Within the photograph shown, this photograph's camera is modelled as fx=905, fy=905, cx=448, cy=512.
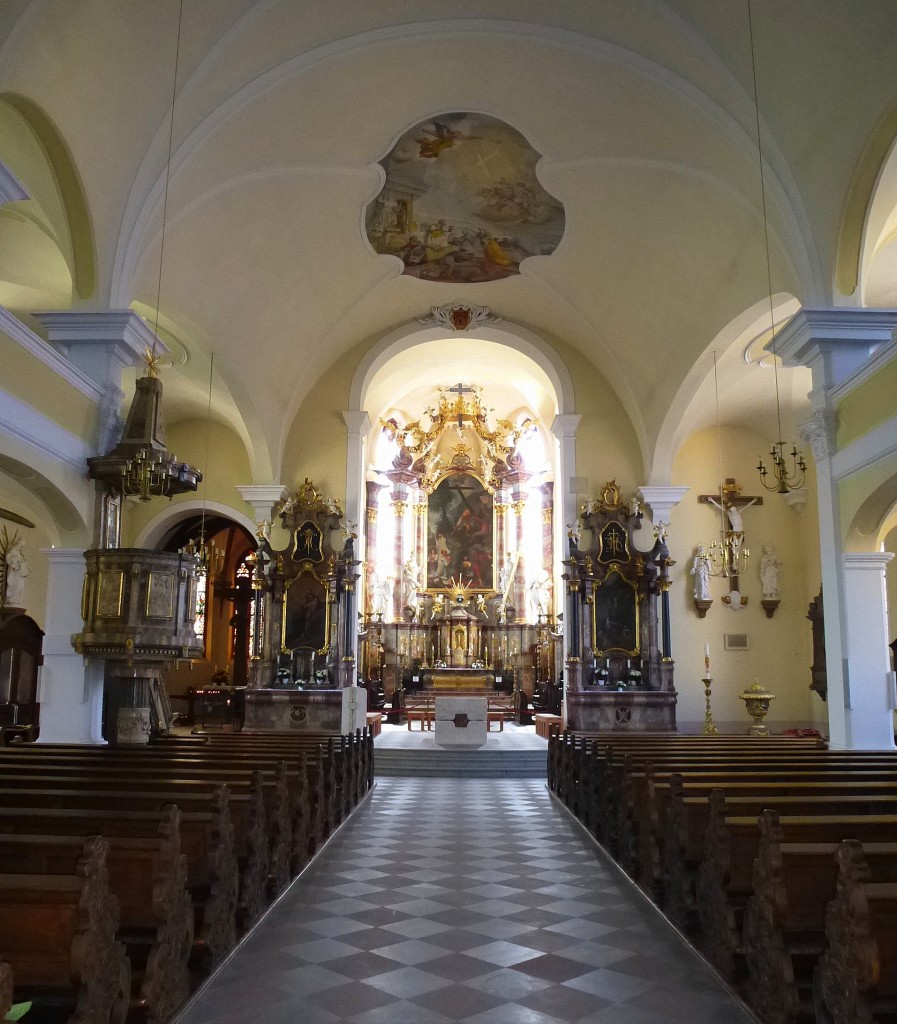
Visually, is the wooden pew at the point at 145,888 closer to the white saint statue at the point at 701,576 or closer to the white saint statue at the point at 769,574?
the white saint statue at the point at 701,576

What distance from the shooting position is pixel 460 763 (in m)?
12.8

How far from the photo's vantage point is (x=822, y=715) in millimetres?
16297

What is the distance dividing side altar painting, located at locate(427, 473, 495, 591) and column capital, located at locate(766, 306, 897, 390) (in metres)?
14.2

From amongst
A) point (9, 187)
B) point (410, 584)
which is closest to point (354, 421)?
point (410, 584)

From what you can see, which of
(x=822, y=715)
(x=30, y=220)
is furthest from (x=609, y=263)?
(x=822, y=715)

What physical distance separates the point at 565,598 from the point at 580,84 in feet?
28.4

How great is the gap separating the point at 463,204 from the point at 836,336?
621 centimetres

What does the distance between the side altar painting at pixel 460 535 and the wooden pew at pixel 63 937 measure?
20.1 meters

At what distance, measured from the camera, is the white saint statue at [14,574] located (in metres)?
15.5

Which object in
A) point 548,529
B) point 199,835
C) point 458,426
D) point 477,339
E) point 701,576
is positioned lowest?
point 199,835

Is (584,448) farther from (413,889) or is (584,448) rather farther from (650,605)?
(413,889)

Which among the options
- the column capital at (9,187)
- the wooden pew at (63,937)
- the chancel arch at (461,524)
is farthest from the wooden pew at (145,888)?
the chancel arch at (461,524)

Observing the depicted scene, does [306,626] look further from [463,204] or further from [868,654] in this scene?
[868,654]

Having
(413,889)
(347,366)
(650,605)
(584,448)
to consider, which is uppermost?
(347,366)
